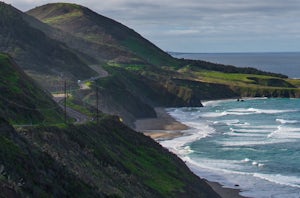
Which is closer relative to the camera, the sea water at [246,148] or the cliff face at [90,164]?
the cliff face at [90,164]

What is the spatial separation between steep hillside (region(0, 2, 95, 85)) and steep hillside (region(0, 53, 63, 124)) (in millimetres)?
58184

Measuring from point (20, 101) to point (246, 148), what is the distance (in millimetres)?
40755

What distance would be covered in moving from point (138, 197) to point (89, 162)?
4074 millimetres

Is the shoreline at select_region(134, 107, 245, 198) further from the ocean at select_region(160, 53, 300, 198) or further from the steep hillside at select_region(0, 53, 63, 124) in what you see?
the steep hillside at select_region(0, 53, 63, 124)

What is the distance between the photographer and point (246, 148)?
80875mm

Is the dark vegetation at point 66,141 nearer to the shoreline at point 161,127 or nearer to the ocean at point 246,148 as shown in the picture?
the shoreline at point 161,127

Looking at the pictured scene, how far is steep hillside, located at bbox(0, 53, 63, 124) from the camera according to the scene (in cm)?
4530

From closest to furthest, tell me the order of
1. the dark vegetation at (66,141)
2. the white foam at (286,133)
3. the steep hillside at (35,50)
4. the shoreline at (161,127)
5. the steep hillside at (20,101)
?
the dark vegetation at (66,141) < the steep hillside at (20,101) < the white foam at (286,133) < the shoreline at (161,127) < the steep hillside at (35,50)

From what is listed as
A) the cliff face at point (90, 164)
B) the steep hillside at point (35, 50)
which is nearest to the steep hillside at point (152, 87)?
the steep hillside at point (35, 50)

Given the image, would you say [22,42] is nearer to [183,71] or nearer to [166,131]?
[166,131]

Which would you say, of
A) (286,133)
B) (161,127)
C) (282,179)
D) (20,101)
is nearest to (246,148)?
(286,133)

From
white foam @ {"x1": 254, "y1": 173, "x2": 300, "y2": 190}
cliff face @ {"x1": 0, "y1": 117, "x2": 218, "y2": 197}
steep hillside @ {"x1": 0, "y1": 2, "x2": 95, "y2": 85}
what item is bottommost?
white foam @ {"x1": 254, "y1": 173, "x2": 300, "y2": 190}

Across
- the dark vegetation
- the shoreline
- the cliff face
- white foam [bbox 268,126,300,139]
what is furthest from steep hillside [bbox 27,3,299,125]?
the cliff face

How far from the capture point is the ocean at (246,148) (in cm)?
6097
